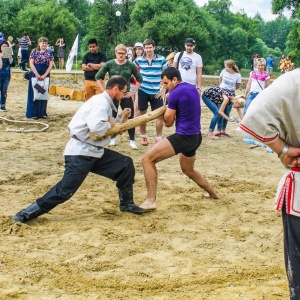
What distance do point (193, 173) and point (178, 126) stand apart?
69 cm

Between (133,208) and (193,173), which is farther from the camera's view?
(193,173)

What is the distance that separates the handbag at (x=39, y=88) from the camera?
42.6 feet

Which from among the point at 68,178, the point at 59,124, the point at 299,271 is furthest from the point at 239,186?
the point at 59,124

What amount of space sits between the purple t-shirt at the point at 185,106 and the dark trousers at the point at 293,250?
3651 millimetres

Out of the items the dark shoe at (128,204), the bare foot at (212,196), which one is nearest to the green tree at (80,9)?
the bare foot at (212,196)

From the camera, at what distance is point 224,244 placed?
19.5 ft

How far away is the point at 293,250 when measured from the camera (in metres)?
3.25

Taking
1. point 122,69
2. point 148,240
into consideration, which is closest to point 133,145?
point 122,69

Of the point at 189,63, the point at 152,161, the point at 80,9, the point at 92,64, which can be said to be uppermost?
the point at 80,9

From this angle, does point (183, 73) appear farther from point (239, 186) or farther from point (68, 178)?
point (68, 178)

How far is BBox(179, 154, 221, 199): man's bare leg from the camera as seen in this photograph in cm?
711

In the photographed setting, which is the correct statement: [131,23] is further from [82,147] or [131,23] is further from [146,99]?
[82,147]

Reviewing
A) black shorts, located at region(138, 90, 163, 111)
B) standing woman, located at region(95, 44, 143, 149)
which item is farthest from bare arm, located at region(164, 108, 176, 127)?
black shorts, located at region(138, 90, 163, 111)

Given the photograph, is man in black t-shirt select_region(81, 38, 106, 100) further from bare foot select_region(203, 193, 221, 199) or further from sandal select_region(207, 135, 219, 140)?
bare foot select_region(203, 193, 221, 199)
